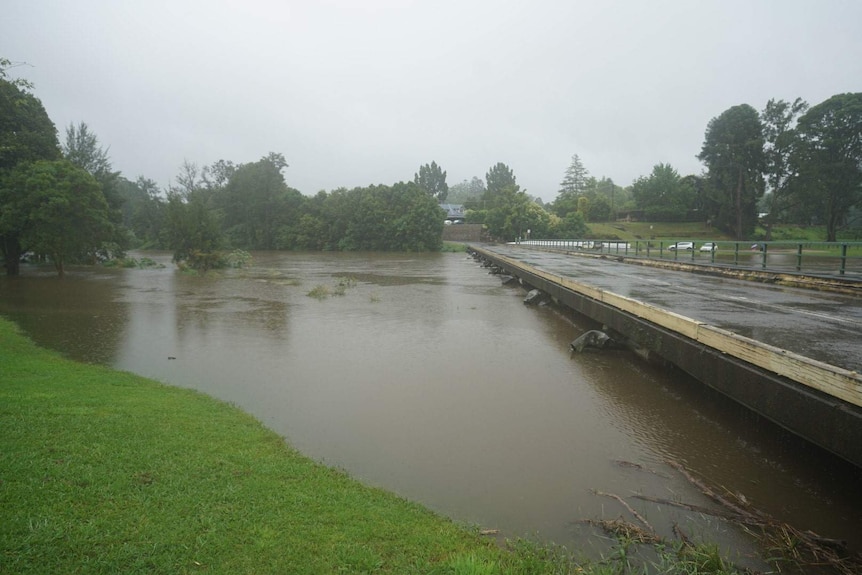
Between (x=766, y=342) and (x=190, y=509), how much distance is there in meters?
5.82

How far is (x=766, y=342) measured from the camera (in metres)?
5.64

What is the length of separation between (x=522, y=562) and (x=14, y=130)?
29.7m

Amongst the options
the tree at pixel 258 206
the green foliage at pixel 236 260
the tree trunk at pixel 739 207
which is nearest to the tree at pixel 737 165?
the tree trunk at pixel 739 207

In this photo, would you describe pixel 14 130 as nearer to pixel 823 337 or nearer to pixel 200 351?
pixel 200 351

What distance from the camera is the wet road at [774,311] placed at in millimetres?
5523

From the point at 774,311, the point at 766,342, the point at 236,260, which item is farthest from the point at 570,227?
the point at 766,342

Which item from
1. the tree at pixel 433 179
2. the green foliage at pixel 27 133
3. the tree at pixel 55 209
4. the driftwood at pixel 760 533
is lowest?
the driftwood at pixel 760 533

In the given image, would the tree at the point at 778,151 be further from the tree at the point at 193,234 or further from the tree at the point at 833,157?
the tree at the point at 193,234

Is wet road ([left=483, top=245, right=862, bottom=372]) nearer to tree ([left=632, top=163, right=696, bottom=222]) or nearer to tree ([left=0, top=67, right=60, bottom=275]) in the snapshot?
tree ([left=0, top=67, right=60, bottom=275])

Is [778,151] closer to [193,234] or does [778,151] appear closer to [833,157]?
[833,157]

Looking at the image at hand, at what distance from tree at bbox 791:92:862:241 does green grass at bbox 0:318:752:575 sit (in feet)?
171

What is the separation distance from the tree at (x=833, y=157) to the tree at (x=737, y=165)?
247 inches

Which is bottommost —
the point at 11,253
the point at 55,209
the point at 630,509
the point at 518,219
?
the point at 630,509

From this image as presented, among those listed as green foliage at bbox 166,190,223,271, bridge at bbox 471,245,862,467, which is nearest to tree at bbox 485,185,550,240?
green foliage at bbox 166,190,223,271
